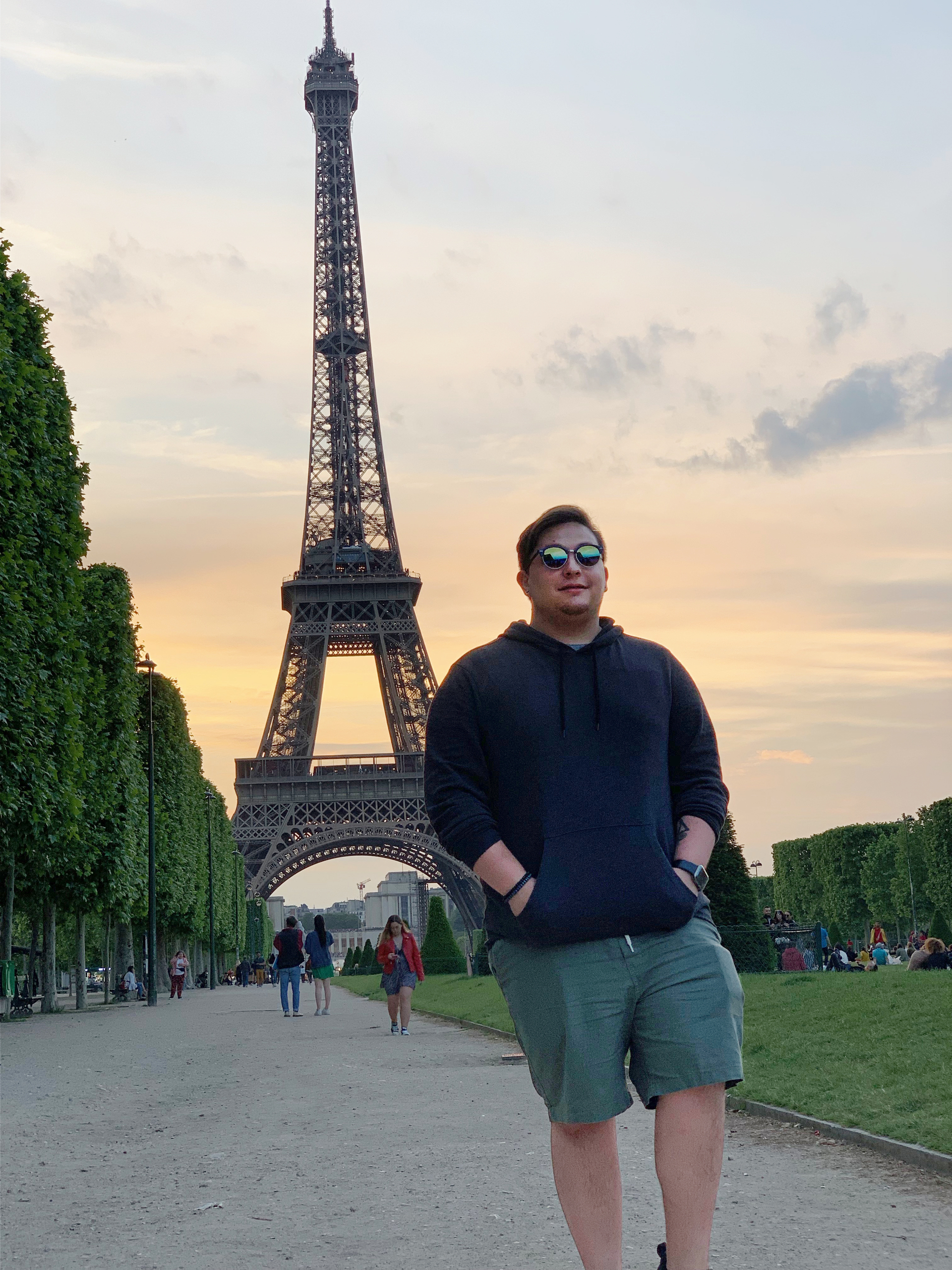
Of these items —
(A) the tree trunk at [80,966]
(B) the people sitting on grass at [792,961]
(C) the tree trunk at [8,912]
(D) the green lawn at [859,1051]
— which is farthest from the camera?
(A) the tree trunk at [80,966]

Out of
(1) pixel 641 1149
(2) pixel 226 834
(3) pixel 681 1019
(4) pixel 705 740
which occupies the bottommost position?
(1) pixel 641 1149

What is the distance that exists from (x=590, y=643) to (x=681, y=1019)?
1.06 metres

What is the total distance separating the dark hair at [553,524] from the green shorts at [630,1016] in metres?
1.16

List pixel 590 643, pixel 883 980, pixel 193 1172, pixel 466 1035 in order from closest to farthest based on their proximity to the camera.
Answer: pixel 590 643 → pixel 193 1172 → pixel 883 980 → pixel 466 1035

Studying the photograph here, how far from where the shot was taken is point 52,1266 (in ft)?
20.4

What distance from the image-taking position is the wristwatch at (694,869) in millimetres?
4230

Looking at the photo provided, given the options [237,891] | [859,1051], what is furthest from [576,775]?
[237,891]

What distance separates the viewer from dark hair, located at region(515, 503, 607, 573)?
4.56 m

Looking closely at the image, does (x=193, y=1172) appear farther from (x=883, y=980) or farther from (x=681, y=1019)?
(x=883, y=980)

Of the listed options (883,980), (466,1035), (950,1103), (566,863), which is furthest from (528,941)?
(466,1035)

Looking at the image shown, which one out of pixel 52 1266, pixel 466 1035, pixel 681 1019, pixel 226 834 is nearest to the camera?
pixel 681 1019

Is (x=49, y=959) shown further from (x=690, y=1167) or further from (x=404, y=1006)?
(x=690, y=1167)

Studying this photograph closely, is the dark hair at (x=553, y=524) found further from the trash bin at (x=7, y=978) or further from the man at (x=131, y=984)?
the man at (x=131, y=984)

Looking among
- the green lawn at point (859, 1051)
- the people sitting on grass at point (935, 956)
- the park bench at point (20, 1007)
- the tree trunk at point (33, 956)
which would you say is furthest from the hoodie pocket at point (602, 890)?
the tree trunk at point (33, 956)
